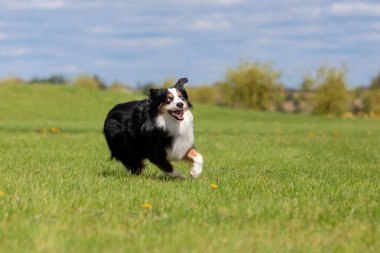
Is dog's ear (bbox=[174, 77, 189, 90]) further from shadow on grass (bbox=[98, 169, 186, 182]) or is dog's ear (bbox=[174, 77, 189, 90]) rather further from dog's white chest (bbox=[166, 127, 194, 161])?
shadow on grass (bbox=[98, 169, 186, 182])

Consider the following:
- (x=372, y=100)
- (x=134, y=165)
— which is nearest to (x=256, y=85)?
(x=372, y=100)

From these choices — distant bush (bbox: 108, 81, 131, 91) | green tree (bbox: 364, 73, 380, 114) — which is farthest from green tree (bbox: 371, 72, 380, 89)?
distant bush (bbox: 108, 81, 131, 91)

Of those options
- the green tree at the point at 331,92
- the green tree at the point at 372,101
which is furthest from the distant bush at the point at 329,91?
the green tree at the point at 372,101

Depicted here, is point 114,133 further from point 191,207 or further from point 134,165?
point 191,207

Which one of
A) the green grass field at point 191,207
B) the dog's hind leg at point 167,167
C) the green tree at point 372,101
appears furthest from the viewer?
the green tree at point 372,101

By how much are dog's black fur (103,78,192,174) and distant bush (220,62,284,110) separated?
2523 inches

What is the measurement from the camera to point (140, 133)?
8.94 m

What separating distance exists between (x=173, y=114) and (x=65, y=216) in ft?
9.89

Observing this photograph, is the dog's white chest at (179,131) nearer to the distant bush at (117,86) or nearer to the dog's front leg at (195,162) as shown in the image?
the dog's front leg at (195,162)

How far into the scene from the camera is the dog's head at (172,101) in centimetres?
812

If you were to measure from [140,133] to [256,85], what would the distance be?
65.8 metres

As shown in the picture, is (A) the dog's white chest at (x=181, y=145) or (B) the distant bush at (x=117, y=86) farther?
(B) the distant bush at (x=117, y=86)

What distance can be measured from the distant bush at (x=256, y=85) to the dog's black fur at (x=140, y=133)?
2523 inches

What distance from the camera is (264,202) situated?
6535mm
